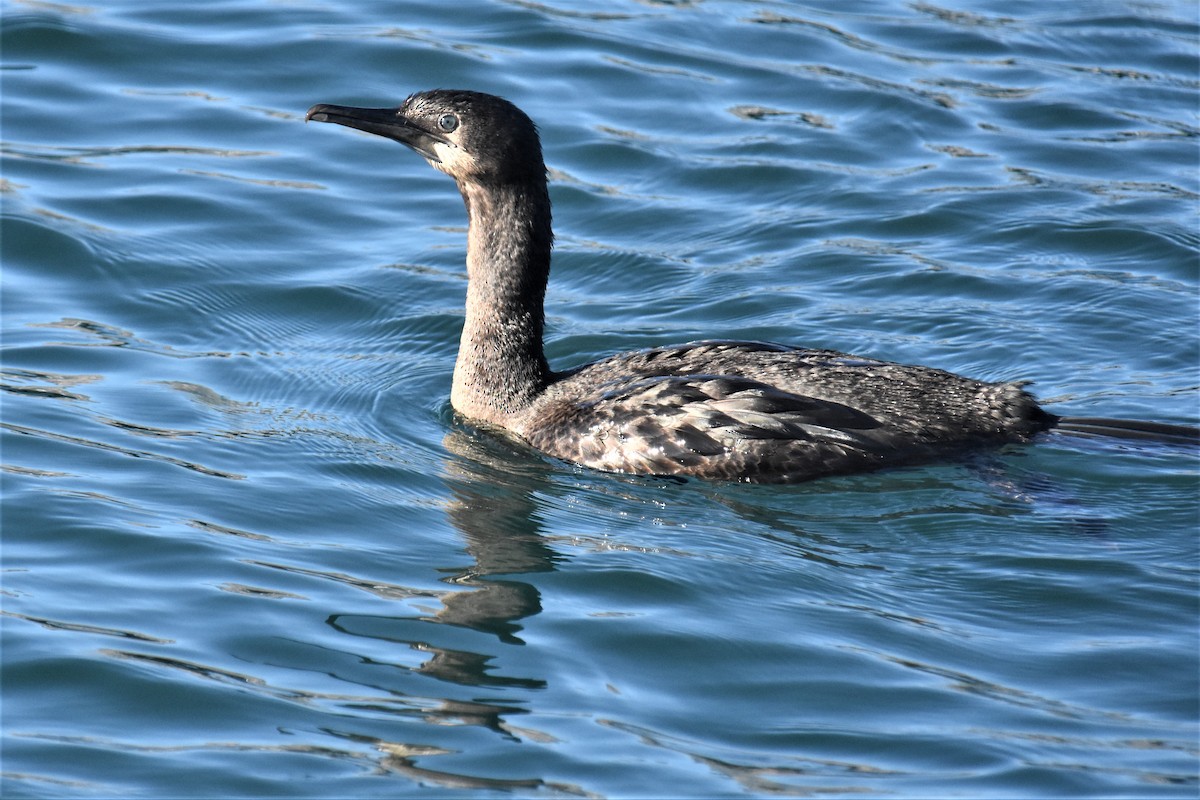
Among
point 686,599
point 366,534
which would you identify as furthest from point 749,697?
point 366,534

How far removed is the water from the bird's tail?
0.12 m

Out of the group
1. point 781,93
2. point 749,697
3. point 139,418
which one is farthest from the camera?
point 781,93

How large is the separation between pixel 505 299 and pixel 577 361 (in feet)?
3.84

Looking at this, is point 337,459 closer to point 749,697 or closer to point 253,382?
point 253,382

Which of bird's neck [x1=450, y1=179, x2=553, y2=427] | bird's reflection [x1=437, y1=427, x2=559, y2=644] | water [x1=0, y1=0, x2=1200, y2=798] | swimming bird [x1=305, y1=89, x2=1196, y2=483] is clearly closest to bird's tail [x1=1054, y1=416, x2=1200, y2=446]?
swimming bird [x1=305, y1=89, x2=1196, y2=483]

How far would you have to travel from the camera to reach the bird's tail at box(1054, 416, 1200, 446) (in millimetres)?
7887

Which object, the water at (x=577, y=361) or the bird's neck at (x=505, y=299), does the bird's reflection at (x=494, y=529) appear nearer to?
the water at (x=577, y=361)

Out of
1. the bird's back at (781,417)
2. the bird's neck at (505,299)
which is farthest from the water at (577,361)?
the bird's neck at (505,299)

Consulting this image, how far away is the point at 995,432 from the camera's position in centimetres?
788

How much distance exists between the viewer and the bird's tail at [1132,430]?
7887 millimetres

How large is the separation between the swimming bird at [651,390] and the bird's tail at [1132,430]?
0.04ft

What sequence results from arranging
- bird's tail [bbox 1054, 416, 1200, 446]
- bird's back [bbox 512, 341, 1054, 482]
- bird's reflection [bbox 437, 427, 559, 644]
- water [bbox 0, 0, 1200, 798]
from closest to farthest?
water [bbox 0, 0, 1200, 798]
bird's reflection [bbox 437, 427, 559, 644]
bird's back [bbox 512, 341, 1054, 482]
bird's tail [bbox 1054, 416, 1200, 446]

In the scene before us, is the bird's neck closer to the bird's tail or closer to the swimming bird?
the swimming bird

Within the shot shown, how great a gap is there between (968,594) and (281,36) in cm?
913
